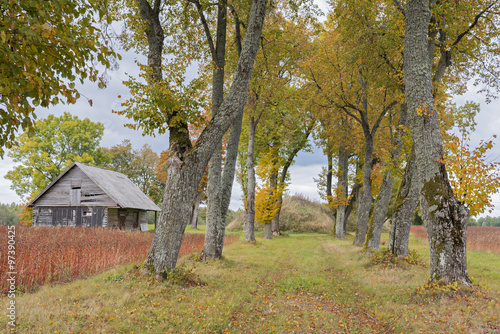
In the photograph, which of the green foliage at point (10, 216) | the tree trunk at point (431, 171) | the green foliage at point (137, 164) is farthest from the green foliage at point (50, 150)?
the tree trunk at point (431, 171)

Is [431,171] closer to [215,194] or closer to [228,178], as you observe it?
[228,178]

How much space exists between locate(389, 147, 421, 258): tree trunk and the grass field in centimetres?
185

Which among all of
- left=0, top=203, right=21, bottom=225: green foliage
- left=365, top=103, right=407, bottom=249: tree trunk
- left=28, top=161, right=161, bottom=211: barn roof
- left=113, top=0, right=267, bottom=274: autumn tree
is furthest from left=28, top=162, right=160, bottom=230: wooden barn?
left=0, top=203, right=21, bottom=225: green foliage

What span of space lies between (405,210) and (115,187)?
1002 inches

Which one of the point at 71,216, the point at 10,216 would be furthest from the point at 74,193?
the point at 10,216

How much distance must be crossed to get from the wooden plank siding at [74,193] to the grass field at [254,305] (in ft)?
67.4

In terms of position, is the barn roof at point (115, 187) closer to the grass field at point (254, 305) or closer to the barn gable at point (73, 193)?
the barn gable at point (73, 193)

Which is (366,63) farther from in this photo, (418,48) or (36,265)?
(36,265)

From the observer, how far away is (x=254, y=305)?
6598mm

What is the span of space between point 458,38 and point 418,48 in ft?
14.3

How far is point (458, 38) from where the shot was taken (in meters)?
10.7

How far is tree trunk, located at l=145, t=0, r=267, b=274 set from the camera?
7474 millimetres

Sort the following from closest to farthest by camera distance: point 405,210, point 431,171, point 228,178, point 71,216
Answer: point 431,171
point 405,210
point 228,178
point 71,216

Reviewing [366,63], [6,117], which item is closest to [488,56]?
A: [366,63]
